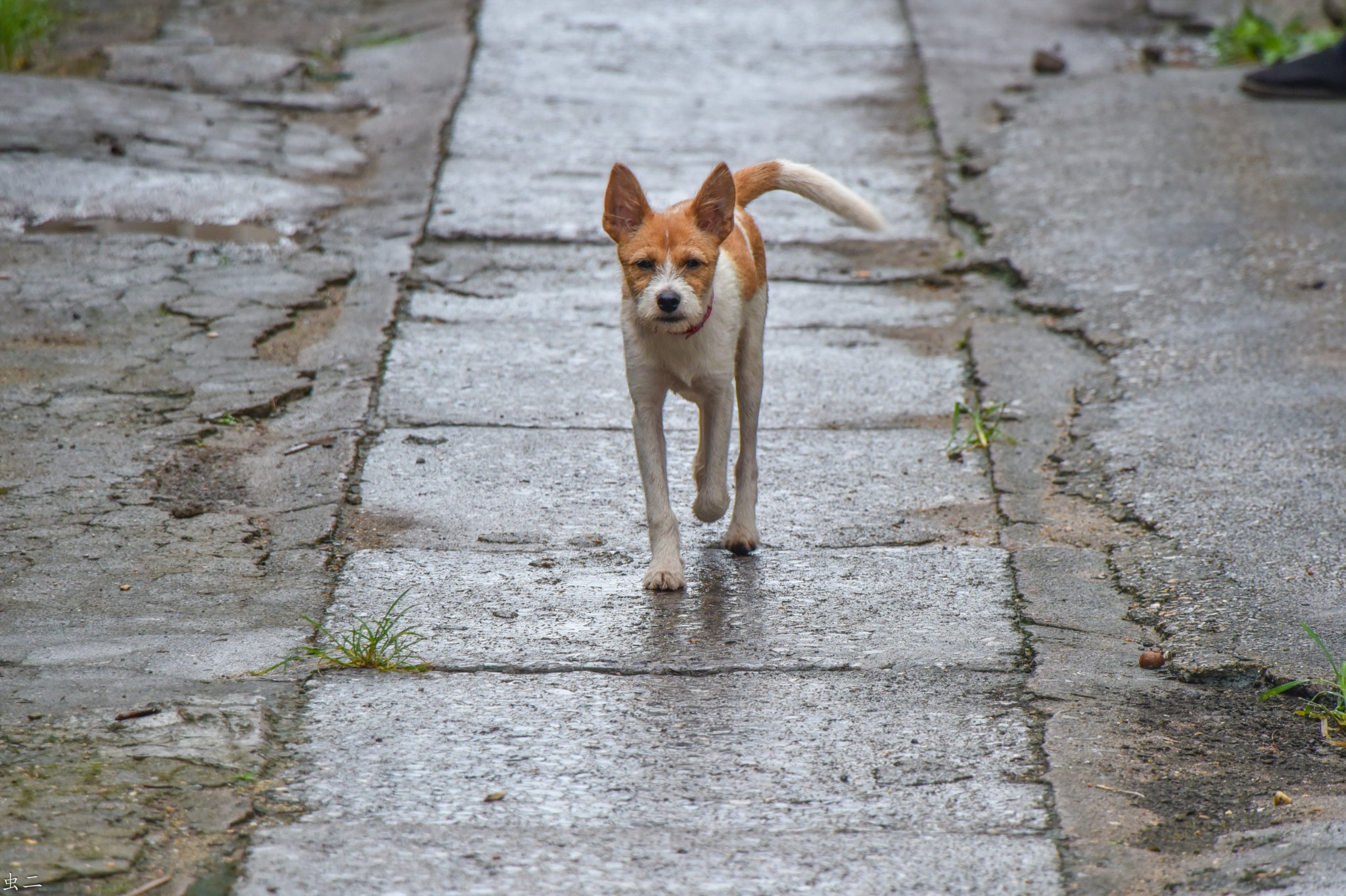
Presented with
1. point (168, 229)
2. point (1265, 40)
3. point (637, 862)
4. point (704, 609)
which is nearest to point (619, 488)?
point (704, 609)

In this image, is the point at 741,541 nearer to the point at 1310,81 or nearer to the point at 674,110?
the point at 674,110

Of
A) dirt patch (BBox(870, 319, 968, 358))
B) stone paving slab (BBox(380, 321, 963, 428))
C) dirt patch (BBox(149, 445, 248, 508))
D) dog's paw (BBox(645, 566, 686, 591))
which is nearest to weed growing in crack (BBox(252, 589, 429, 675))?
dog's paw (BBox(645, 566, 686, 591))

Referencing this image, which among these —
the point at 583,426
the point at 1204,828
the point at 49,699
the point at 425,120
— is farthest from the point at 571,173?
the point at 1204,828

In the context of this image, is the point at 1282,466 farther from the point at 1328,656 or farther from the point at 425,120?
the point at 425,120

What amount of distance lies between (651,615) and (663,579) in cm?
16

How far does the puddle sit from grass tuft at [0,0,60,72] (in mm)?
2460

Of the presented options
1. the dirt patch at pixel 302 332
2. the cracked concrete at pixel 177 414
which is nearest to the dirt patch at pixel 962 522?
the cracked concrete at pixel 177 414

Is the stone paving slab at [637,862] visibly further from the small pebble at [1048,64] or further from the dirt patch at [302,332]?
the small pebble at [1048,64]

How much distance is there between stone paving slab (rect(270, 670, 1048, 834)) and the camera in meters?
3.05

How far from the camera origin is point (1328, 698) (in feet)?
11.4

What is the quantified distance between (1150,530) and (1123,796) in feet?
4.73

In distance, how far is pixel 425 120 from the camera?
8.36 meters

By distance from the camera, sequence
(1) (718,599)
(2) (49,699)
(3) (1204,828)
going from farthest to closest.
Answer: (1) (718,599)
(2) (49,699)
(3) (1204,828)

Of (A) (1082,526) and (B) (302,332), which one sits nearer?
(A) (1082,526)
